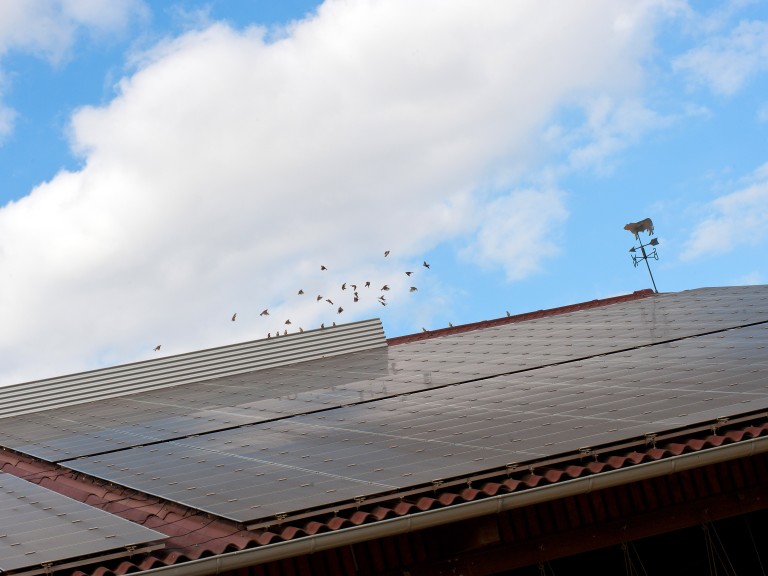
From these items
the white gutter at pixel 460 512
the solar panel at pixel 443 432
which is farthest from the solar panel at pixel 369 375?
the white gutter at pixel 460 512

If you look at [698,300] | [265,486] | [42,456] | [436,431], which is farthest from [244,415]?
[698,300]

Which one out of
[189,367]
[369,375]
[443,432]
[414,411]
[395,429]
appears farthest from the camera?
[189,367]

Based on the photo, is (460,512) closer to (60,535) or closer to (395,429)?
(60,535)

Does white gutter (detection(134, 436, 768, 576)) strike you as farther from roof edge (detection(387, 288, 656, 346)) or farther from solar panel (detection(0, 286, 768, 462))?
roof edge (detection(387, 288, 656, 346))

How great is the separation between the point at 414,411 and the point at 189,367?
10.6m

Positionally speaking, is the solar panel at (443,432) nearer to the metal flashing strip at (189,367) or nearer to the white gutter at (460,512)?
the white gutter at (460,512)

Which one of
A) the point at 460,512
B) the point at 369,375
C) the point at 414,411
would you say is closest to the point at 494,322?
the point at 369,375

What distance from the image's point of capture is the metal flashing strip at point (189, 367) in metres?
23.8

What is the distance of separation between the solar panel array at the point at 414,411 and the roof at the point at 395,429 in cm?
5

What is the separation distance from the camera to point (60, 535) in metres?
10.5

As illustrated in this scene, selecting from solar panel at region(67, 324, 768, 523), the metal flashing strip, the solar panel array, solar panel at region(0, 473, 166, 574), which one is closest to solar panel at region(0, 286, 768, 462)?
the solar panel array

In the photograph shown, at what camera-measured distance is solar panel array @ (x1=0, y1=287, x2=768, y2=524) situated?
1207 cm

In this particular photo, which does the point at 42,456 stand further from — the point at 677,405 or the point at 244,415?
the point at 677,405

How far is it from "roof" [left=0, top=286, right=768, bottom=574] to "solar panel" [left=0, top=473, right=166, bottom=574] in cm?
18
